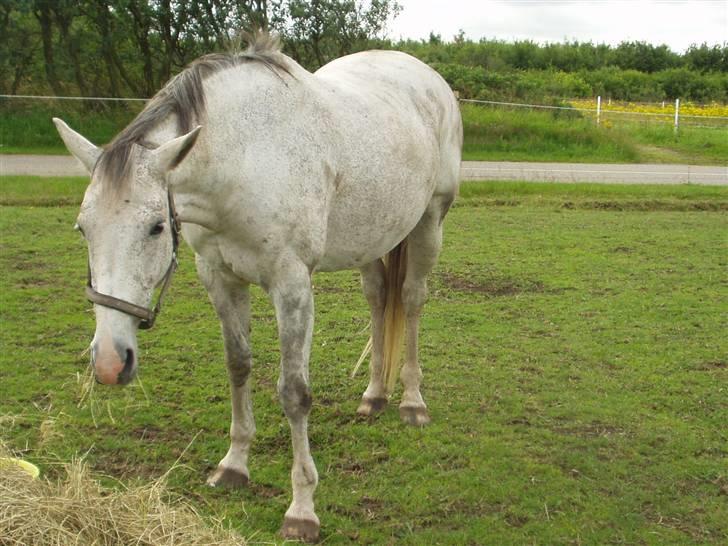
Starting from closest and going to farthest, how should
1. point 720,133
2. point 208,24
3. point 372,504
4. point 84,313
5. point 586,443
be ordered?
point 372,504
point 586,443
point 84,313
point 208,24
point 720,133

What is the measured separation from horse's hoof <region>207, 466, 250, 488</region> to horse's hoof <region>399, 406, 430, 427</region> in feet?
3.90

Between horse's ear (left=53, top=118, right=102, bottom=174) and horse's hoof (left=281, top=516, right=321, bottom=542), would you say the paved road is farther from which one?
horse's ear (left=53, top=118, right=102, bottom=174)

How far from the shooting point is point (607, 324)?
21.2ft

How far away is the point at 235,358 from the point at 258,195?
41.3 inches

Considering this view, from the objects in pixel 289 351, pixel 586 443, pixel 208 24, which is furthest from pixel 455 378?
pixel 208 24

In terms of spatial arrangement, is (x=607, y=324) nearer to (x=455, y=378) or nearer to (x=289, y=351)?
(x=455, y=378)

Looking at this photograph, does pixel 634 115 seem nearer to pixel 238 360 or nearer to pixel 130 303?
Result: pixel 238 360

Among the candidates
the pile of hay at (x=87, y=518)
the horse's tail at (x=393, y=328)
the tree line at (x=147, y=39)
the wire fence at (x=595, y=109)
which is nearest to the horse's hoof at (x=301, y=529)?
the pile of hay at (x=87, y=518)

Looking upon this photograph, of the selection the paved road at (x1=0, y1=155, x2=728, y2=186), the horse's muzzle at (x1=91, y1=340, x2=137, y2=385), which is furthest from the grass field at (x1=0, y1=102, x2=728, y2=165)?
the horse's muzzle at (x1=91, y1=340, x2=137, y2=385)

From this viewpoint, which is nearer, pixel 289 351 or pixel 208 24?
pixel 289 351

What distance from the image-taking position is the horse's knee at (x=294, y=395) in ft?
11.4

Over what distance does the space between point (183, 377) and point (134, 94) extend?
44.2ft

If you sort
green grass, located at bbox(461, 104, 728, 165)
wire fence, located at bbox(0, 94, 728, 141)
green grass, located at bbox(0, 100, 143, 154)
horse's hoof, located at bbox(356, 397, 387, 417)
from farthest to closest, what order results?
green grass, located at bbox(461, 104, 728, 165), wire fence, located at bbox(0, 94, 728, 141), green grass, located at bbox(0, 100, 143, 154), horse's hoof, located at bbox(356, 397, 387, 417)

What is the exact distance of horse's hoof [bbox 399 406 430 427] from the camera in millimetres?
4691
